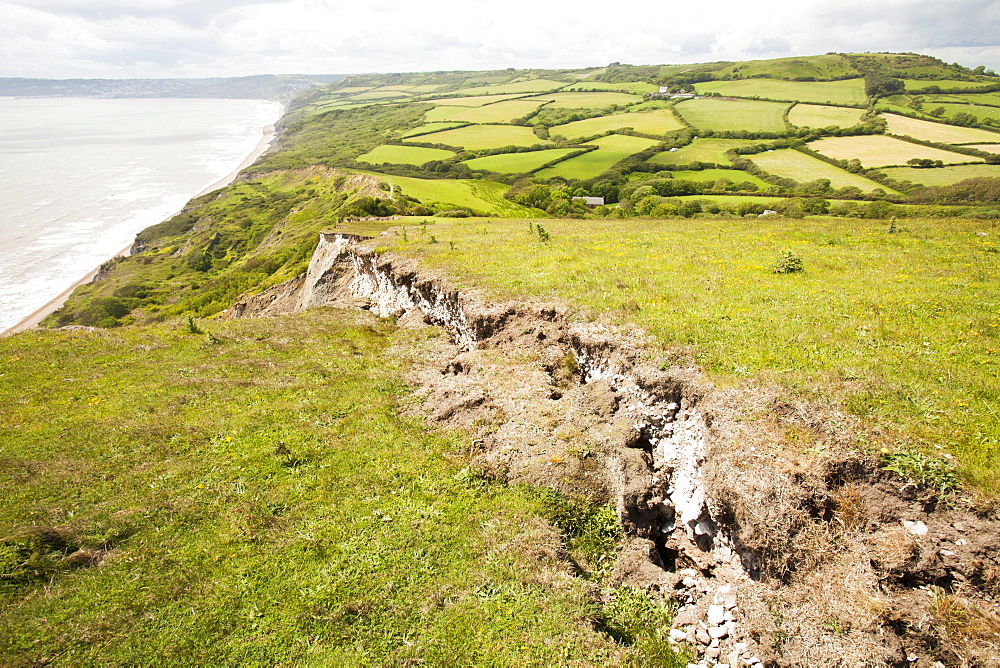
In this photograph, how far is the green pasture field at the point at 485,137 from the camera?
365 ft

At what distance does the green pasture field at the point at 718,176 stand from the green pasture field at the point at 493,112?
79.9 m

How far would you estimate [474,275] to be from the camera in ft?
78.2

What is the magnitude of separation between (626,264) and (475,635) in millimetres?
18106

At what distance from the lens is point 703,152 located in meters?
82.6

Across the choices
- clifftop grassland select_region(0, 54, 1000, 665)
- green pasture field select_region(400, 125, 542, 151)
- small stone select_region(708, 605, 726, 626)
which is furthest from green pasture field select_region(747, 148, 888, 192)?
small stone select_region(708, 605, 726, 626)

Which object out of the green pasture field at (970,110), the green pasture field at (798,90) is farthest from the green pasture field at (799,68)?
the green pasture field at (970,110)

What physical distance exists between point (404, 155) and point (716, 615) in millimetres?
122612

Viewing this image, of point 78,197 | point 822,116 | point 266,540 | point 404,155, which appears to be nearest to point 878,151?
point 822,116

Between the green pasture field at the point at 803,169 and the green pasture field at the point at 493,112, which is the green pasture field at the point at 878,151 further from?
the green pasture field at the point at 493,112

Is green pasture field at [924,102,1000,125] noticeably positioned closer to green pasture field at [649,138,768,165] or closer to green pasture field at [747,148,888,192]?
green pasture field at [747,148,888,192]

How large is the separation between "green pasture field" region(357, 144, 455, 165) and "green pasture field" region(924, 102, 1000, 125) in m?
97.0

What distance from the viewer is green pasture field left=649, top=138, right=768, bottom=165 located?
78494mm

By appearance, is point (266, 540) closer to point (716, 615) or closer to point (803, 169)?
point (716, 615)

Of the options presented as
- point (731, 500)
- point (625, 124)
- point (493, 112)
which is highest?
point (493, 112)
